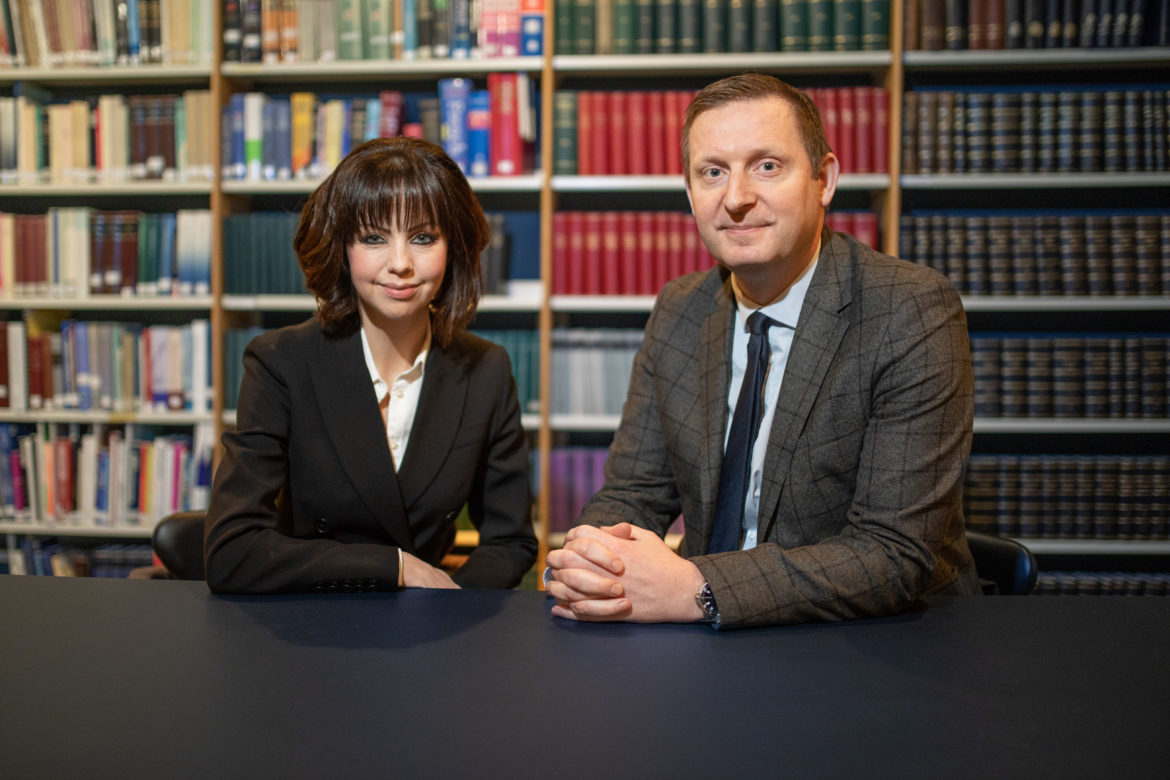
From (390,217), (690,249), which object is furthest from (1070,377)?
(390,217)

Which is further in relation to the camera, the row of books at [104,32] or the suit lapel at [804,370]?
the row of books at [104,32]

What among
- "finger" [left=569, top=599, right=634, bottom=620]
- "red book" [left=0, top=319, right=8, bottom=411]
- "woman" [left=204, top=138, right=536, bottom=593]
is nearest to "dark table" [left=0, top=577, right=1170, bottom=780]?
"finger" [left=569, top=599, right=634, bottom=620]

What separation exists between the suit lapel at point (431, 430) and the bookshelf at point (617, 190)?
115 centimetres

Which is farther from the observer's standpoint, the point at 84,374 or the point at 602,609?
the point at 84,374

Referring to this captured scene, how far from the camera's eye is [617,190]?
279 cm

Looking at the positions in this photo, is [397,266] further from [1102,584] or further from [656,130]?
[1102,584]

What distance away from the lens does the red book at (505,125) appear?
2701 millimetres

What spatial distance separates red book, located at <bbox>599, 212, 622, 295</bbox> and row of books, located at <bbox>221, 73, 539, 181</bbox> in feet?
1.18

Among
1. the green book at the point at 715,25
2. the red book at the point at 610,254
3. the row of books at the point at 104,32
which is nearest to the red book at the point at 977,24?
the green book at the point at 715,25

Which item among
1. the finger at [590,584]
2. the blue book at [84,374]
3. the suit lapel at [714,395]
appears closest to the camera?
the finger at [590,584]

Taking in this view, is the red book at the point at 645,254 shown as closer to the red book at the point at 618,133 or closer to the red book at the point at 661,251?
the red book at the point at 661,251

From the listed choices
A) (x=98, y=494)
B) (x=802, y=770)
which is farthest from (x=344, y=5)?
(x=802, y=770)

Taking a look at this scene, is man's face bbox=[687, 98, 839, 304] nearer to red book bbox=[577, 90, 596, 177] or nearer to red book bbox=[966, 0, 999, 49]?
red book bbox=[577, 90, 596, 177]

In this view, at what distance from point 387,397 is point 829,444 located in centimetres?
77
